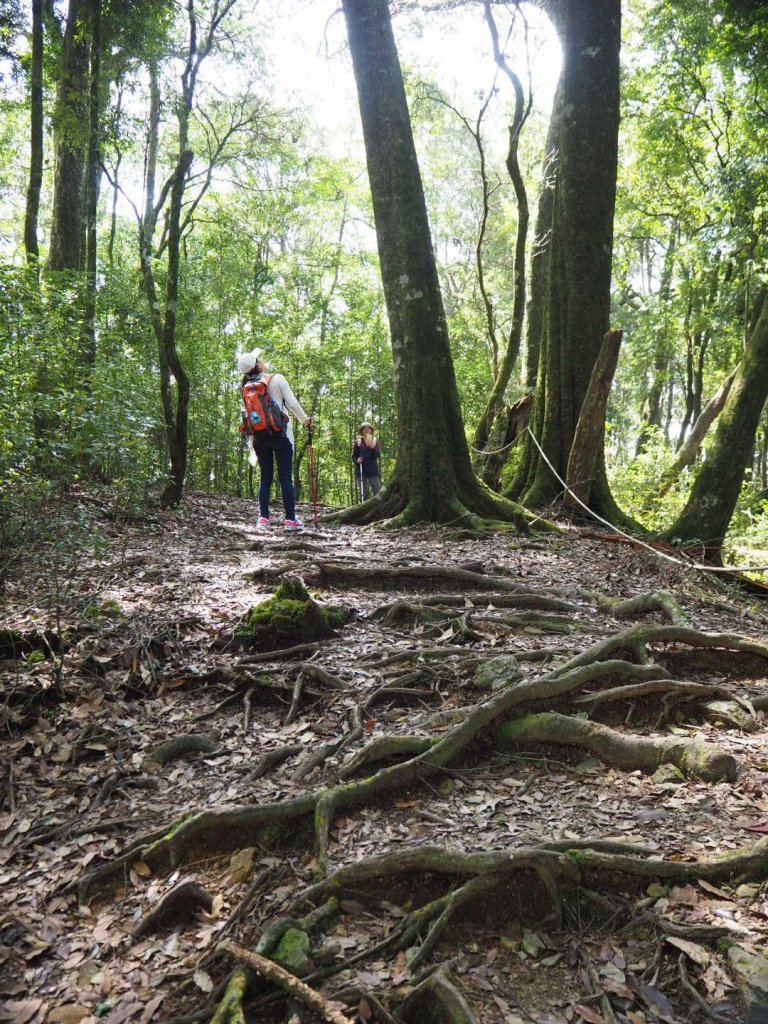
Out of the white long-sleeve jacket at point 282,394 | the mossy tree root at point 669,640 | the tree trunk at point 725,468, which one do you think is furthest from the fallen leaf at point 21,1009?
the tree trunk at point 725,468

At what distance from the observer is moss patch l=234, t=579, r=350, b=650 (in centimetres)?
462

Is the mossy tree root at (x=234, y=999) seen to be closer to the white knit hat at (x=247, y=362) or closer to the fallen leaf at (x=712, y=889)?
the fallen leaf at (x=712, y=889)

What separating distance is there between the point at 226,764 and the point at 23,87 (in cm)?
1170

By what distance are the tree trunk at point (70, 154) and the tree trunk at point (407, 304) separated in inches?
151

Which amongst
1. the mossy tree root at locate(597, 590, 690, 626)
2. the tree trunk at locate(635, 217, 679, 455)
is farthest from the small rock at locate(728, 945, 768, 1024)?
the tree trunk at locate(635, 217, 679, 455)

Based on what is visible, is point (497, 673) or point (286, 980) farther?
point (497, 673)

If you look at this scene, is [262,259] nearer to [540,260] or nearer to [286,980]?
[540,260]

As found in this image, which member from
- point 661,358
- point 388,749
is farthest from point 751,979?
point 661,358

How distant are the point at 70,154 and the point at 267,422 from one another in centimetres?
729

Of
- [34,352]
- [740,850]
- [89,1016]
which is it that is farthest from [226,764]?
[34,352]

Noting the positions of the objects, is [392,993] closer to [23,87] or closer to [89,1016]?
[89,1016]

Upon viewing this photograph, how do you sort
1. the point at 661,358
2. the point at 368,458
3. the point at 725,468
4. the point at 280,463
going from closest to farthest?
the point at 725,468 → the point at 280,463 → the point at 368,458 → the point at 661,358

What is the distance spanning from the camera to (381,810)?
303 cm

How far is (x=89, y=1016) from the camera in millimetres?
2172
